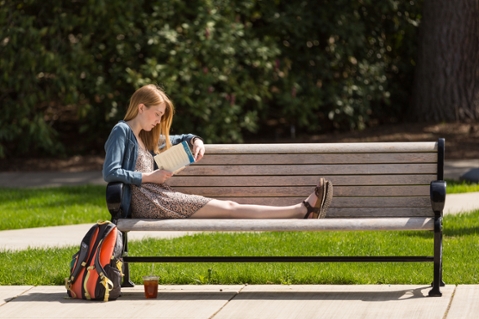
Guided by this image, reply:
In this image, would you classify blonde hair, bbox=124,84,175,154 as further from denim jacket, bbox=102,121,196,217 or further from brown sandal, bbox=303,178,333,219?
brown sandal, bbox=303,178,333,219

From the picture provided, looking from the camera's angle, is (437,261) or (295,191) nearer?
(437,261)

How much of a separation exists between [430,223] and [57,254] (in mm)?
2850

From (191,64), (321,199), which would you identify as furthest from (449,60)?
(321,199)

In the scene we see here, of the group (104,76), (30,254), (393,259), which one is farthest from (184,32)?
(393,259)

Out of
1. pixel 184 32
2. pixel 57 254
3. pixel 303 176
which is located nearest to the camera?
pixel 303 176

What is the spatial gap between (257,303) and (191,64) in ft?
24.5

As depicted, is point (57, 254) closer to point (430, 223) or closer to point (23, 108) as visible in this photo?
point (430, 223)

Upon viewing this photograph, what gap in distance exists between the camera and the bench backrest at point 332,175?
6.20 m

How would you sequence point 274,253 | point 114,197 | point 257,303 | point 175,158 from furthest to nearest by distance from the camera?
point 274,253, point 175,158, point 114,197, point 257,303

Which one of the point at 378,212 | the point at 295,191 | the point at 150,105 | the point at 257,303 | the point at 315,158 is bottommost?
the point at 257,303

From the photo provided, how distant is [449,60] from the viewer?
14.9 meters

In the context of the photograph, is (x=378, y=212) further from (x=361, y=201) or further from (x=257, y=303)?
(x=257, y=303)

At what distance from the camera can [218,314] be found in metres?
5.41

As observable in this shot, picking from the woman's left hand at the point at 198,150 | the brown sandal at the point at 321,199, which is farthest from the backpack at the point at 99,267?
the brown sandal at the point at 321,199
